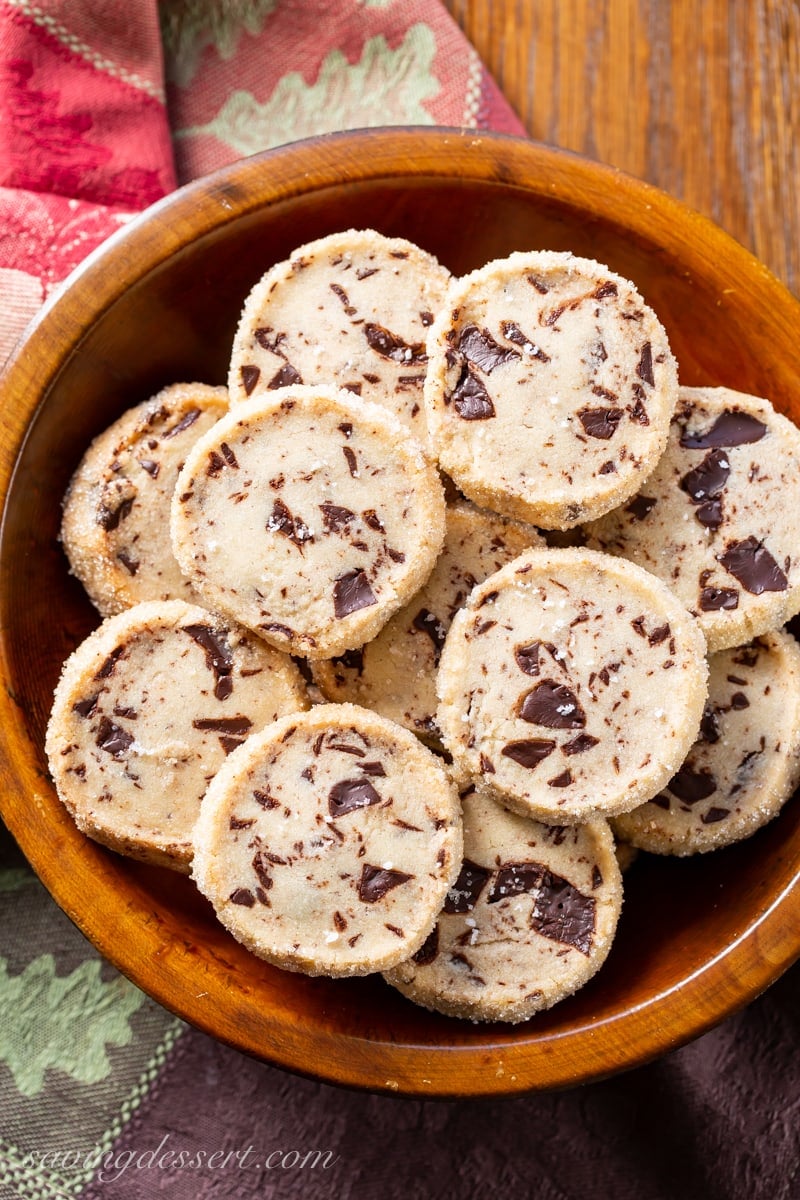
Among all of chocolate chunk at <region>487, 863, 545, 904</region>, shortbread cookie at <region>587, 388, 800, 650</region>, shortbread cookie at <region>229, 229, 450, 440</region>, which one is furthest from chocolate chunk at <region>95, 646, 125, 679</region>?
shortbread cookie at <region>587, 388, 800, 650</region>

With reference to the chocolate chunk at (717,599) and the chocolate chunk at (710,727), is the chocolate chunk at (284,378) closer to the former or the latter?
the chocolate chunk at (717,599)

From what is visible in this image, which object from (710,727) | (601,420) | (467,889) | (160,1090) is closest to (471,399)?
(601,420)

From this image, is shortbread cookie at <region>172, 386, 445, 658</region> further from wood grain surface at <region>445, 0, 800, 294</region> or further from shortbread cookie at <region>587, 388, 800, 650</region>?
wood grain surface at <region>445, 0, 800, 294</region>

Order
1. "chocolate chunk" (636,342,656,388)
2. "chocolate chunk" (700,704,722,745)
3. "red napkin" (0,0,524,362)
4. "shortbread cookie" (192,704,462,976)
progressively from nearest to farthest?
"shortbread cookie" (192,704,462,976) < "chocolate chunk" (636,342,656,388) < "chocolate chunk" (700,704,722,745) < "red napkin" (0,0,524,362)

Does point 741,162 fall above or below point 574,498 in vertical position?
above

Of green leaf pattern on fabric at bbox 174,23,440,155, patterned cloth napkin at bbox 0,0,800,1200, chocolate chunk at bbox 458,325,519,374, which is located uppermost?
green leaf pattern on fabric at bbox 174,23,440,155

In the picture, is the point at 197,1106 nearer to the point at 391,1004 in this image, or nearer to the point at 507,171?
the point at 391,1004

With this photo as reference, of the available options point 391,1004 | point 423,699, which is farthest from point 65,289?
point 391,1004
